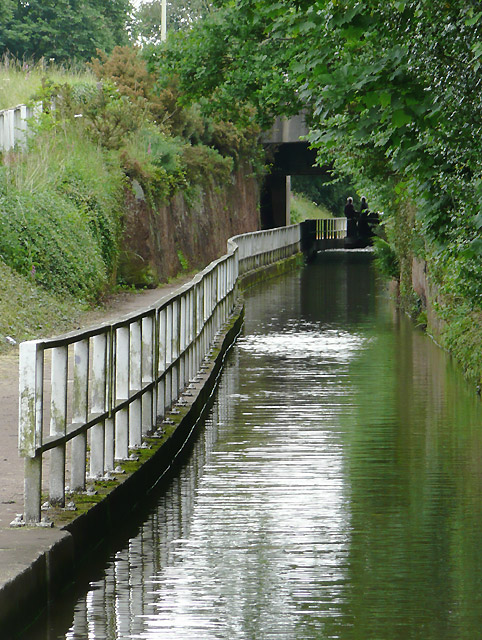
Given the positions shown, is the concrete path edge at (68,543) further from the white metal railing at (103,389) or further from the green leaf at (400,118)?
the green leaf at (400,118)

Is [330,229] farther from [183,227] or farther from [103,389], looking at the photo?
[103,389]

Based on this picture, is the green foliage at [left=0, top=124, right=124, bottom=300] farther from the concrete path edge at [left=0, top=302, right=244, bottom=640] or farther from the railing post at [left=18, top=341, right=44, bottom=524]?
the railing post at [left=18, top=341, right=44, bottom=524]

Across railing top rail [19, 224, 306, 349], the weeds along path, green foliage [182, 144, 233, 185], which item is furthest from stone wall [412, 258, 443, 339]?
green foliage [182, 144, 233, 185]

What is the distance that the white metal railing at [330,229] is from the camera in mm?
64000

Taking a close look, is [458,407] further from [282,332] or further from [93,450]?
[282,332]

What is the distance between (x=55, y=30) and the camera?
6016 cm

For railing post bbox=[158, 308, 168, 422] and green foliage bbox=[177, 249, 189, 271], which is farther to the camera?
Answer: green foliage bbox=[177, 249, 189, 271]

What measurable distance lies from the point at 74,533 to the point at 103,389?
1393mm

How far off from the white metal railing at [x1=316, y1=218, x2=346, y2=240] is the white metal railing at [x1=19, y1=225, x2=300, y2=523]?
1924 inches

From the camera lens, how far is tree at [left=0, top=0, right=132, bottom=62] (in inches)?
2338

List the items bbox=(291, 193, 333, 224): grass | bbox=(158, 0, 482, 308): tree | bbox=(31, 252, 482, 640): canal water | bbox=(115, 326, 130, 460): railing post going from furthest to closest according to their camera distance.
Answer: bbox=(291, 193, 333, 224): grass
bbox=(158, 0, 482, 308): tree
bbox=(115, 326, 130, 460): railing post
bbox=(31, 252, 482, 640): canal water

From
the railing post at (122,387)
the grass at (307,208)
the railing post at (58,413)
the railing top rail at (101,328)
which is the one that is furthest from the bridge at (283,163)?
the railing post at (58,413)

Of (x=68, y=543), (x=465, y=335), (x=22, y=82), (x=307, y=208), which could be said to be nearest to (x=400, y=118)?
(x=68, y=543)

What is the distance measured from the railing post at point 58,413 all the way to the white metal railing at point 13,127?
1978 cm
